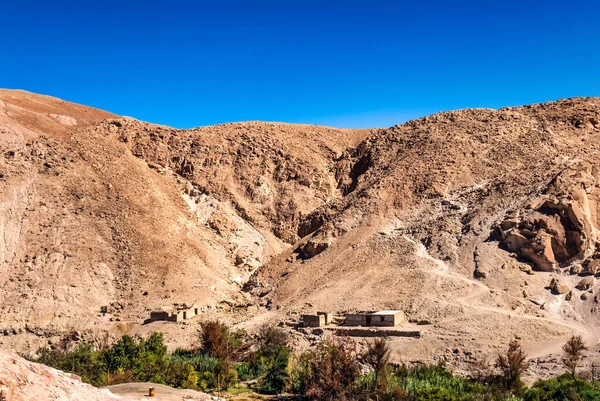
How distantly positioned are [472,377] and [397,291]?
28.4ft

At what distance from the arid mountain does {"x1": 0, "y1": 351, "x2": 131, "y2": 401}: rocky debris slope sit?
16.0 metres

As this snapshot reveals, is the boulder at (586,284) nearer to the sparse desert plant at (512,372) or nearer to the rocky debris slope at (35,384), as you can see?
the sparse desert plant at (512,372)

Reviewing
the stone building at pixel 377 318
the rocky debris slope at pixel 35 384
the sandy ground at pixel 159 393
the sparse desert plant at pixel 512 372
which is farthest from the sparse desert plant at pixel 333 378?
the stone building at pixel 377 318

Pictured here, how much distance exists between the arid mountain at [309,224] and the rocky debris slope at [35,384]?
1595cm

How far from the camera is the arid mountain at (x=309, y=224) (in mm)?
29734

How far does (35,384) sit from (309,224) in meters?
32.1

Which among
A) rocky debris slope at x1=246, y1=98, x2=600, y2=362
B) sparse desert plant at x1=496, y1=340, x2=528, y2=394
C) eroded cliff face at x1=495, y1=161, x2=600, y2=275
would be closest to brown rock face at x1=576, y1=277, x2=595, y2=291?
rocky debris slope at x1=246, y1=98, x2=600, y2=362

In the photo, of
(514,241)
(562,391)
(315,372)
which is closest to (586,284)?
(514,241)

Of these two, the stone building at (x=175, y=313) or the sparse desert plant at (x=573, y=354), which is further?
the stone building at (x=175, y=313)

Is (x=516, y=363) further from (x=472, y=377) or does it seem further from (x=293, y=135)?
(x=293, y=135)

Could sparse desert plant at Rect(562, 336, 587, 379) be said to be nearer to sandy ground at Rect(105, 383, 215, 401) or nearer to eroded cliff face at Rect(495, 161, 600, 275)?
eroded cliff face at Rect(495, 161, 600, 275)

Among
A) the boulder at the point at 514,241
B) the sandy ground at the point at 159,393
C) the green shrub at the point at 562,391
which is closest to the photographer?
the sandy ground at the point at 159,393

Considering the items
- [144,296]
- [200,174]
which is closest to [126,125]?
[200,174]

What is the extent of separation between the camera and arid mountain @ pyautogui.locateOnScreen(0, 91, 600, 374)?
97.6 ft
